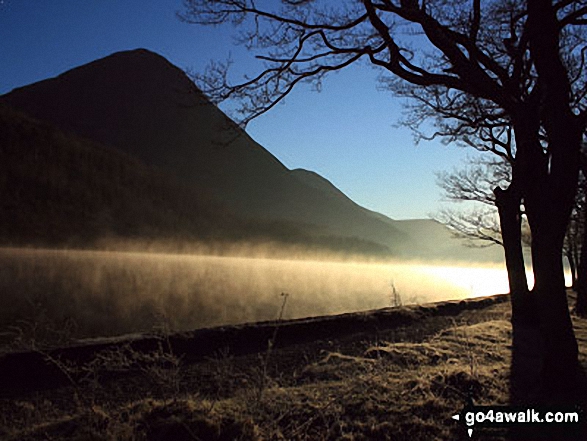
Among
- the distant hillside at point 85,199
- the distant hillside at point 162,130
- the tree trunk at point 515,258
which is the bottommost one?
the tree trunk at point 515,258

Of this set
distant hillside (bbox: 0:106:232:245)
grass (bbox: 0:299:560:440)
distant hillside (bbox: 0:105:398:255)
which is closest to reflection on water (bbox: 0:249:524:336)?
grass (bbox: 0:299:560:440)

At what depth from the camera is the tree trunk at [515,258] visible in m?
9.18

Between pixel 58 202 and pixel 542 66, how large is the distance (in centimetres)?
4893

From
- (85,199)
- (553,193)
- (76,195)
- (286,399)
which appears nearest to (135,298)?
(286,399)

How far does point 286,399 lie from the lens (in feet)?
12.5

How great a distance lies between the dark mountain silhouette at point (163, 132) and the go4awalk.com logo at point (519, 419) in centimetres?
8824

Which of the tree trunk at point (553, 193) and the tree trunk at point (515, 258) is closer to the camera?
the tree trunk at point (553, 193)

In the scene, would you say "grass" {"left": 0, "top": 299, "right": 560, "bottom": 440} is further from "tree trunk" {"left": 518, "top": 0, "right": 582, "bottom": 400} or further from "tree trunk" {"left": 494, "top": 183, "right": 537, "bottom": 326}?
"tree trunk" {"left": 494, "top": 183, "right": 537, "bottom": 326}

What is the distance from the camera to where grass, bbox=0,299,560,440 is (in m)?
3.12

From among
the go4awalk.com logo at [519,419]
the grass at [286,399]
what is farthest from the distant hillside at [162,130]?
the go4awalk.com logo at [519,419]

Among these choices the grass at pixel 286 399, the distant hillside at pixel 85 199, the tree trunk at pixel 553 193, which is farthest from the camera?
the distant hillside at pixel 85 199

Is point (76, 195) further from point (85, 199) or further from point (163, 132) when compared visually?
point (163, 132)

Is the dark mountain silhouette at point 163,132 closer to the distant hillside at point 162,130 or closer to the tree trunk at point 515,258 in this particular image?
the distant hillside at point 162,130

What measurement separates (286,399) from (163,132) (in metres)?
129
